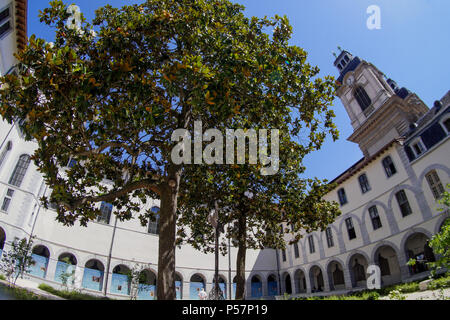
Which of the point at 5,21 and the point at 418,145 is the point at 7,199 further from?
the point at 418,145

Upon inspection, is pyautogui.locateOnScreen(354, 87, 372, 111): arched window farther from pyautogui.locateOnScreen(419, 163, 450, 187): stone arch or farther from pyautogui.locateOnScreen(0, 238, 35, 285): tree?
pyautogui.locateOnScreen(0, 238, 35, 285): tree

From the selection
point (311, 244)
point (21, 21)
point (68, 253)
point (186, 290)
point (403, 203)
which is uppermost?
point (21, 21)

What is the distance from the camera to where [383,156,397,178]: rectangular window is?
Result: 68.0 ft

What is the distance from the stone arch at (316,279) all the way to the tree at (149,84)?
2492 centimetres

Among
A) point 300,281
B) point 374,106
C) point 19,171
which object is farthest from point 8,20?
point 300,281

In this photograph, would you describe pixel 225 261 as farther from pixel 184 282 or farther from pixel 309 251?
pixel 309 251

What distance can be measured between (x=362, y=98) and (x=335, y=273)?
2057 cm

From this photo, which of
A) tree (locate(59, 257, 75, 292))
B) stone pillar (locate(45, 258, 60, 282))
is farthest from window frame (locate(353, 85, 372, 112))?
stone pillar (locate(45, 258, 60, 282))

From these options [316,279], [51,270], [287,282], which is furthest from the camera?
[287,282]

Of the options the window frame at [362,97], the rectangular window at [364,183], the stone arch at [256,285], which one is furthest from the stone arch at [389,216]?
the stone arch at [256,285]

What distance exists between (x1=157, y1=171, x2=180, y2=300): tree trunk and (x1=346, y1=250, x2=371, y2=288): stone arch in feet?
72.1

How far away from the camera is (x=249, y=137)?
28.6 feet

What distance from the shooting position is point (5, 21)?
15.0 metres

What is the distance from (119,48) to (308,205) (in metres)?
8.76
